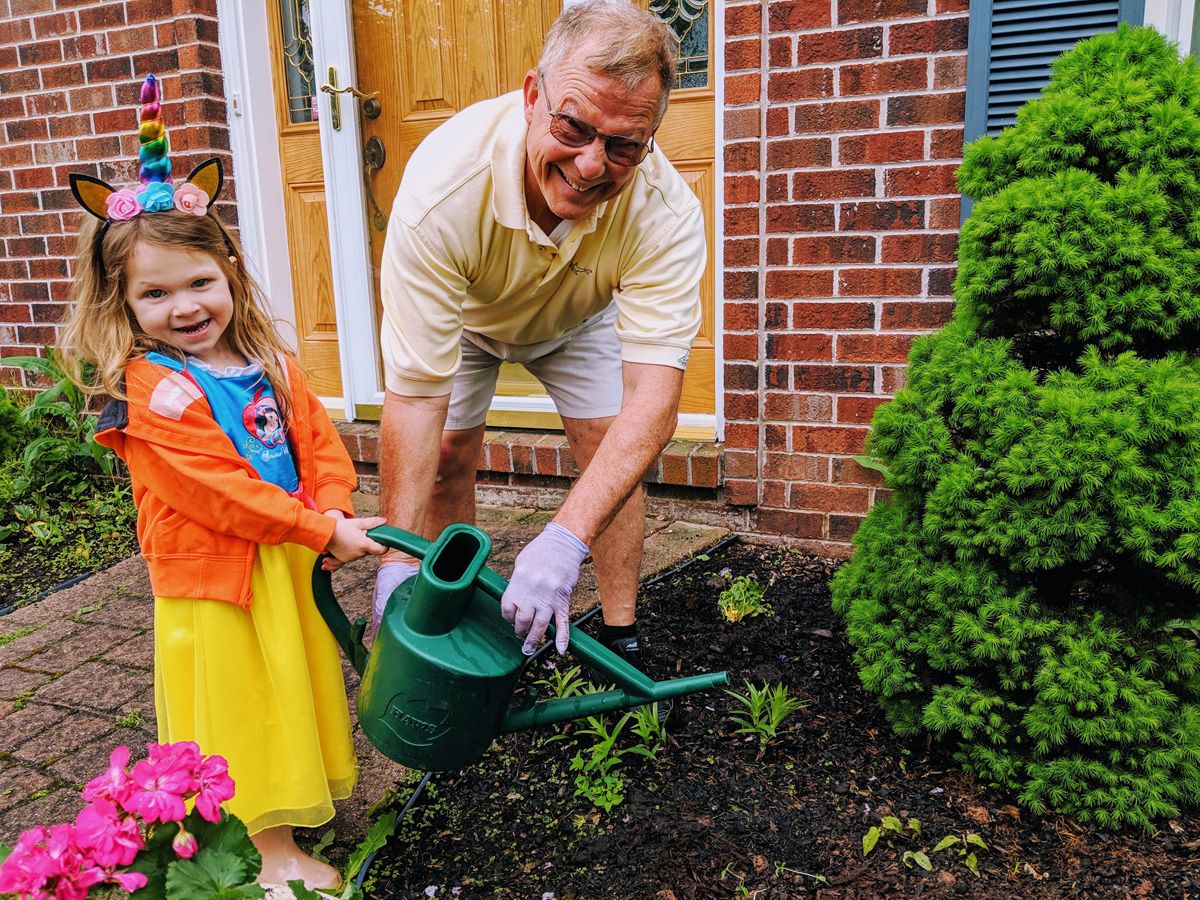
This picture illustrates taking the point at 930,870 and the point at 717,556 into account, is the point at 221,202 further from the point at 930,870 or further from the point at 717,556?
the point at 930,870

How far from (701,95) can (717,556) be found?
5.26 feet

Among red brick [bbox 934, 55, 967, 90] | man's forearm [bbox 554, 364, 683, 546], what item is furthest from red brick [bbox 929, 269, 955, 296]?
man's forearm [bbox 554, 364, 683, 546]

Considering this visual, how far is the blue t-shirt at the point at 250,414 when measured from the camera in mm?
1593

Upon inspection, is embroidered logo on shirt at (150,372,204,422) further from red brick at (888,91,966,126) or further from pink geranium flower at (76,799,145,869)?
red brick at (888,91,966,126)

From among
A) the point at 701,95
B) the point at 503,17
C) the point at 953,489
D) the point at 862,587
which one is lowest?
the point at 862,587

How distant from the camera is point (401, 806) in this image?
190 centimetres

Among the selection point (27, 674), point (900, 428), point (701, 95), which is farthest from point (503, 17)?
point (27, 674)

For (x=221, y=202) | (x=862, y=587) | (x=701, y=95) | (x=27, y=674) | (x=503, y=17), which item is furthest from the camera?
(x=221, y=202)

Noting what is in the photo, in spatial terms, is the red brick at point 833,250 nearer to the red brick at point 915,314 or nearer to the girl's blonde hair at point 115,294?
the red brick at point 915,314

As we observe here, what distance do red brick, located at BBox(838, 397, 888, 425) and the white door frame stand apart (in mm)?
1230

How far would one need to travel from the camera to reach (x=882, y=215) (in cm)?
286

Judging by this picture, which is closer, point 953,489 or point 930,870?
point 930,870

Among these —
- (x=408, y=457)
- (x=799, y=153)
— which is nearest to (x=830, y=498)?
(x=799, y=153)

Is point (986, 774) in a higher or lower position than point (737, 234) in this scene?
lower
